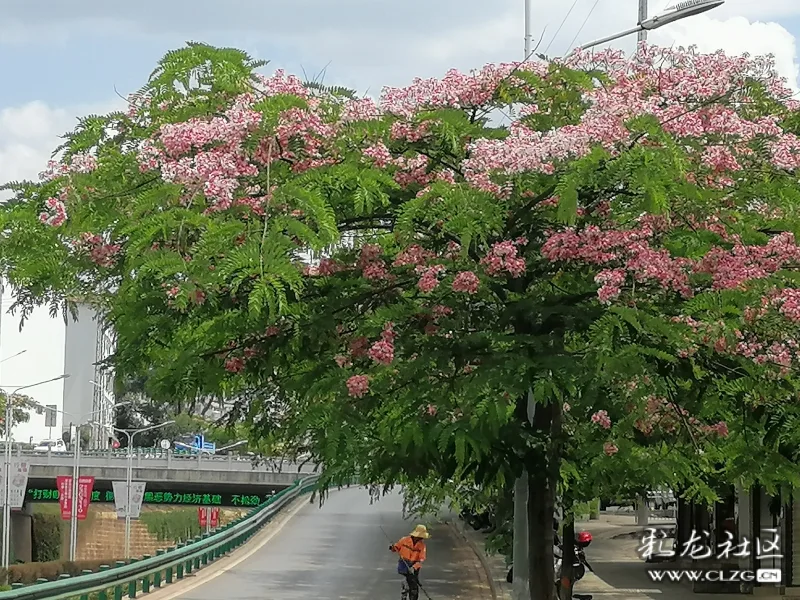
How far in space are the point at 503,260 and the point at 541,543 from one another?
4371 millimetres

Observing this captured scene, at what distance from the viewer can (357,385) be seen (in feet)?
37.3

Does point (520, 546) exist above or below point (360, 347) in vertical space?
below

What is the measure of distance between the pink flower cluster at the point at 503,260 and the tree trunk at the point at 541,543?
353cm

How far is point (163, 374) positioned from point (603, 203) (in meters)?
4.30

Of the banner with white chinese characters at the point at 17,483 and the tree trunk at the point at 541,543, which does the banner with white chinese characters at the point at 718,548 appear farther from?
the banner with white chinese characters at the point at 17,483

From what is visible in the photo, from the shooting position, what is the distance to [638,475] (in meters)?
14.9

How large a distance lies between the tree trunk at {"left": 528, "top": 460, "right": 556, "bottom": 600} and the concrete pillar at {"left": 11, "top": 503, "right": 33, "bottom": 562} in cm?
6585

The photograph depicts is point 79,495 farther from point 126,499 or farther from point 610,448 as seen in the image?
point 610,448

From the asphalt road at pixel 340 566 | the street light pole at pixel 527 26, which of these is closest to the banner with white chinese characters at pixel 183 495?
the asphalt road at pixel 340 566

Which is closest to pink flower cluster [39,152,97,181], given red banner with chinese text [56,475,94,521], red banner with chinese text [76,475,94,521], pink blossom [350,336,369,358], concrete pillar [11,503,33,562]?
pink blossom [350,336,369,358]

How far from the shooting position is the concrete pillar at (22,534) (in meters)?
76.4

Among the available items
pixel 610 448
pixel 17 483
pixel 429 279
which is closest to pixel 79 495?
pixel 17 483

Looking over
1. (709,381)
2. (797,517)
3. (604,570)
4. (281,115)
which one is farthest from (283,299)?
(604,570)

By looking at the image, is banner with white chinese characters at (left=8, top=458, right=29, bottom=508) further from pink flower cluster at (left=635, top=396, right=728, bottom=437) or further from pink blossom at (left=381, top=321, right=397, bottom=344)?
pink blossom at (left=381, top=321, right=397, bottom=344)
